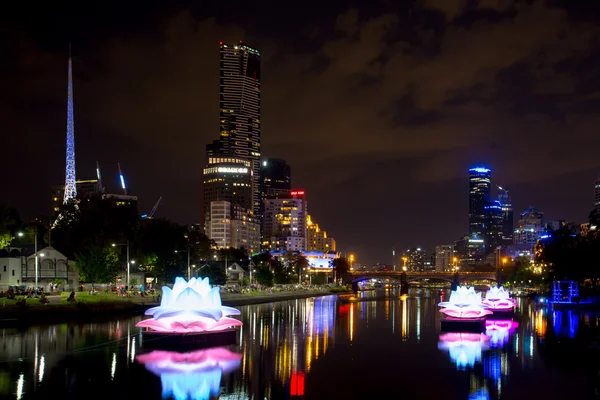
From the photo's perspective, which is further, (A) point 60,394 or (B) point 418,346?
(B) point 418,346

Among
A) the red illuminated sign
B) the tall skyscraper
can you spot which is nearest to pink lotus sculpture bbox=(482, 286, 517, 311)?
the red illuminated sign

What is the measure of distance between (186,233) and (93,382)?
10127 cm

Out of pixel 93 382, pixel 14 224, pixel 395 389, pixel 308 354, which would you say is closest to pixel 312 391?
pixel 395 389

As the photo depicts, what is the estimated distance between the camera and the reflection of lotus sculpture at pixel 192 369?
29.0 m

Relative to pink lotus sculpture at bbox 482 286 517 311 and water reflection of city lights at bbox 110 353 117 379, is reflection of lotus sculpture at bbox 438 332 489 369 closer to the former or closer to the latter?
water reflection of city lights at bbox 110 353 117 379

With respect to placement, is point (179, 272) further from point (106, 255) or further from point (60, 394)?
point (60, 394)

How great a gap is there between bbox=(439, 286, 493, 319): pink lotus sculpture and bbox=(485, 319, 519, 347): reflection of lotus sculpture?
2002mm

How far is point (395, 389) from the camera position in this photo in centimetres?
3111

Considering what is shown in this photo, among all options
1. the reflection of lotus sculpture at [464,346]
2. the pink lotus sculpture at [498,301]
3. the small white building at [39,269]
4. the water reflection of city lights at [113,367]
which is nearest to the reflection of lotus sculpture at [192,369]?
the water reflection of city lights at [113,367]

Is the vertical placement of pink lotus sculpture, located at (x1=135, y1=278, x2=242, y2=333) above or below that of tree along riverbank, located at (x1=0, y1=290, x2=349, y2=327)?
above

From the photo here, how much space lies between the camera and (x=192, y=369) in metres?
34.7

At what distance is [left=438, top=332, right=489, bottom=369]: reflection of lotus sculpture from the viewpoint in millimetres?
40031

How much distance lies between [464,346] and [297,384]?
1991cm

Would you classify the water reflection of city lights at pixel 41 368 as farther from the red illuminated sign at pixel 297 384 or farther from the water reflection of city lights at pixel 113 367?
the red illuminated sign at pixel 297 384
